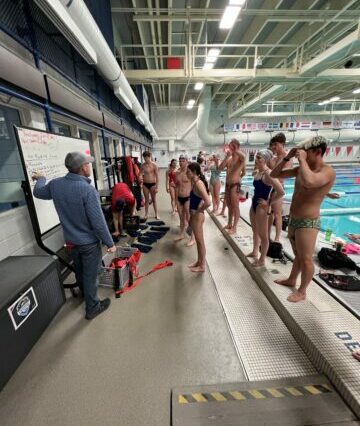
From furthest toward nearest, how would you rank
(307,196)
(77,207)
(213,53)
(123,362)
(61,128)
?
(213,53)
(61,128)
(307,196)
(77,207)
(123,362)

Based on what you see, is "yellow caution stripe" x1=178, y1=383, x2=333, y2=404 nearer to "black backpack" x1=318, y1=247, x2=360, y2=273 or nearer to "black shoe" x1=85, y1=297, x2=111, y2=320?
"black shoe" x1=85, y1=297, x2=111, y2=320

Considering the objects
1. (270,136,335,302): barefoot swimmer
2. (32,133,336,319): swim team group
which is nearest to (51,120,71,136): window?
(32,133,336,319): swim team group

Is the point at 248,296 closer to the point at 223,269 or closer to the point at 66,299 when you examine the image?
the point at 223,269

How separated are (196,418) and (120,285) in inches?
61.1

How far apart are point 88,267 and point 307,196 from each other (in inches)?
84.8

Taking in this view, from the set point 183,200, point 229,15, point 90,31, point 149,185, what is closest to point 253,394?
point 183,200

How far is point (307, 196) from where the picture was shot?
1849 millimetres

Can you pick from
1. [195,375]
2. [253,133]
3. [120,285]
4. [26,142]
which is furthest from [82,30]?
[253,133]

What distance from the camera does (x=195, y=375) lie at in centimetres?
152

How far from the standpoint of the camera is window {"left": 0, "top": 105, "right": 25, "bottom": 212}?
2289 millimetres

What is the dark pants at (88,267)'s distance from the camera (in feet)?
6.17

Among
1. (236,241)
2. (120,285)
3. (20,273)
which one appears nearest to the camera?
(20,273)

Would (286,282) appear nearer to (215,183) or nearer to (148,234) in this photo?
(148,234)

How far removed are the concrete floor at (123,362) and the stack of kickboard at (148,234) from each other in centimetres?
130
